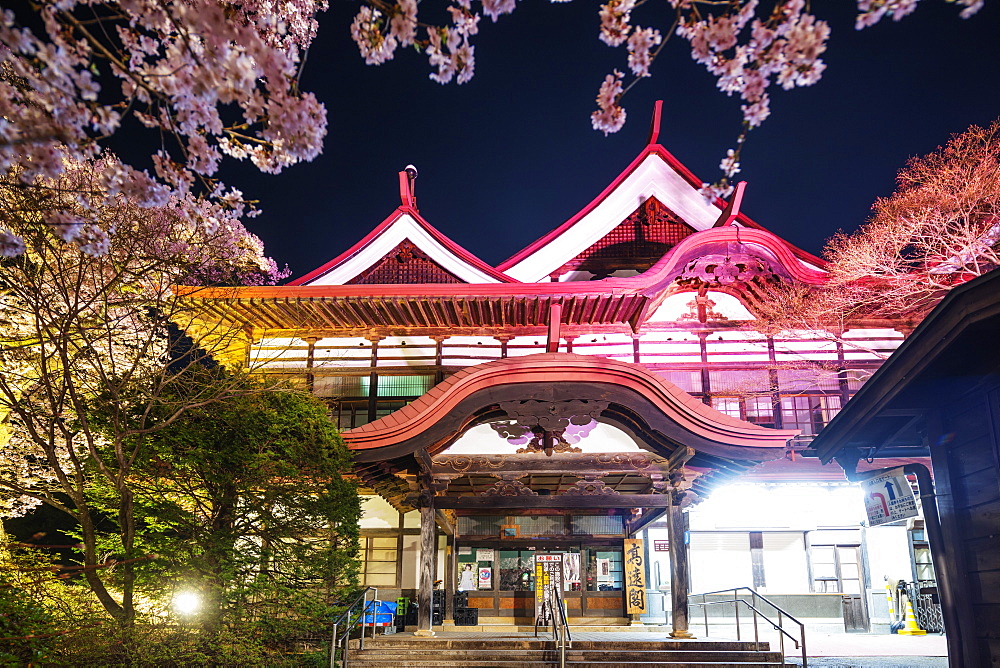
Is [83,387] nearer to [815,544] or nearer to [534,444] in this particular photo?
[534,444]

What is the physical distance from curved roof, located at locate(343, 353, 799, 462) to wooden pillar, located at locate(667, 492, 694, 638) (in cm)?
218

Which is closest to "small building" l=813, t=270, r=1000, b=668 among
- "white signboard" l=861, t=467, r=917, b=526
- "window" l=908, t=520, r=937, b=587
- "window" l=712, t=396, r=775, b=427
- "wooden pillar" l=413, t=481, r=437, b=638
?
"white signboard" l=861, t=467, r=917, b=526

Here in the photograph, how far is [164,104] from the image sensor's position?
4223 mm

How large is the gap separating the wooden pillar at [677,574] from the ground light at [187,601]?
23.1 ft

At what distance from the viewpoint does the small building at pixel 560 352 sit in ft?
39.5

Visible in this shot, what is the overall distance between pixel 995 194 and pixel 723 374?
19.6ft

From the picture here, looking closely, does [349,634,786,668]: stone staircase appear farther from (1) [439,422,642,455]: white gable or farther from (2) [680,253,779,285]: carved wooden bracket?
(2) [680,253,779,285]: carved wooden bracket

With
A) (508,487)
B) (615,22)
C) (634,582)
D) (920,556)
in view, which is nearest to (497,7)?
(615,22)

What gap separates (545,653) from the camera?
1045 cm

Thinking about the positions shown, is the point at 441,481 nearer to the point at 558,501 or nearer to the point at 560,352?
the point at 558,501

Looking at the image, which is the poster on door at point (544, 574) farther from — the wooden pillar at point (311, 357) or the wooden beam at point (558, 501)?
the wooden pillar at point (311, 357)

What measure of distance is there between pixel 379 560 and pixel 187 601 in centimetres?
950

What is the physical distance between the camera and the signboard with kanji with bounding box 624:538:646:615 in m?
17.4

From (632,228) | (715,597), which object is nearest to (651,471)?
(632,228)
